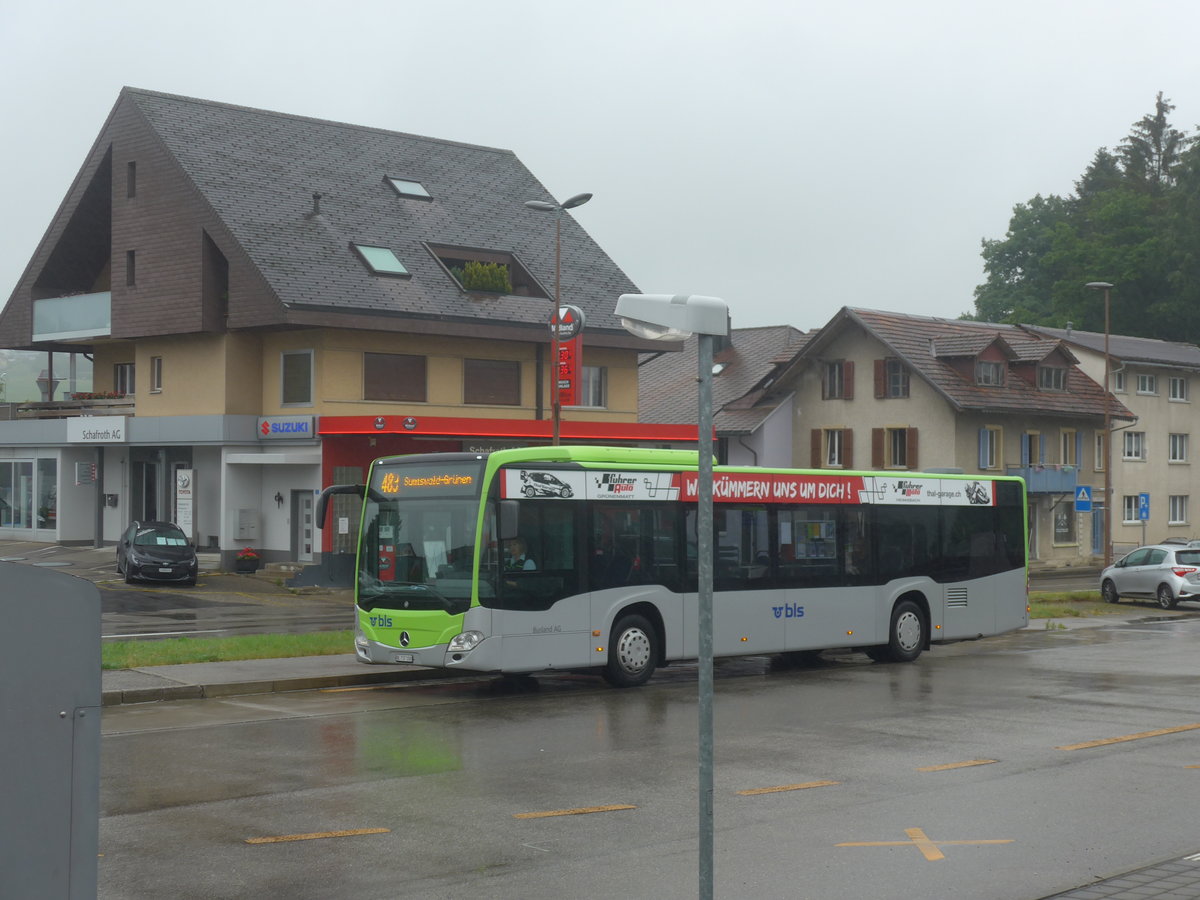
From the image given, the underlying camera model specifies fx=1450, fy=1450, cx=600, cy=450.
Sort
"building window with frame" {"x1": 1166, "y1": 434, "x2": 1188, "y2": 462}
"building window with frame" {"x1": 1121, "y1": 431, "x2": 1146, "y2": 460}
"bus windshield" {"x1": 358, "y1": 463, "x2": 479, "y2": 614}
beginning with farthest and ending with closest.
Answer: "building window with frame" {"x1": 1166, "y1": 434, "x2": 1188, "y2": 462}
"building window with frame" {"x1": 1121, "y1": 431, "x2": 1146, "y2": 460}
"bus windshield" {"x1": 358, "y1": 463, "x2": 479, "y2": 614}

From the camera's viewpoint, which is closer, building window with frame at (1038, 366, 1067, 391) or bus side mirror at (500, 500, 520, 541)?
bus side mirror at (500, 500, 520, 541)

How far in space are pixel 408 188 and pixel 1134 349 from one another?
37510 mm

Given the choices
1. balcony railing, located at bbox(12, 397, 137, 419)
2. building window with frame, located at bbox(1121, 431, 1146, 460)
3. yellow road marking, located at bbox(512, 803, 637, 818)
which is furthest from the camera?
building window with frame, located at bbox(1121, 431, 1146, 460)

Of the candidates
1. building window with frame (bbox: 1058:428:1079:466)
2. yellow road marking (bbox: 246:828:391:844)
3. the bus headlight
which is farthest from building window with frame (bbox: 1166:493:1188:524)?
yellow road marking (bbox: 246:828:391:844)

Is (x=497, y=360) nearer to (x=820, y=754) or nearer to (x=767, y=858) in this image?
(x=820, y=754)

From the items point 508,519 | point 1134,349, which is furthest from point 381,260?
point 1134,349

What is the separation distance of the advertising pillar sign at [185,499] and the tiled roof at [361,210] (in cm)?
720

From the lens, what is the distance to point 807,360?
60.8 metres

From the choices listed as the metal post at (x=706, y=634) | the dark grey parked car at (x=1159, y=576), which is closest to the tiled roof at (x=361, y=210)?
the dark grey parked car at (x=1159, y=576)

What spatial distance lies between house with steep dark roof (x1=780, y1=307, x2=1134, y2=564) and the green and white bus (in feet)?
110

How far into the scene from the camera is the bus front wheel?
2189 cm

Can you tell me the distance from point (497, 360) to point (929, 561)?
2423 cm

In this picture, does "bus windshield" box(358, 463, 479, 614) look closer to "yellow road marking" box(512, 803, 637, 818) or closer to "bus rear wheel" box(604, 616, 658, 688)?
"bus rear wheel" box(604, 616, 658, 688)

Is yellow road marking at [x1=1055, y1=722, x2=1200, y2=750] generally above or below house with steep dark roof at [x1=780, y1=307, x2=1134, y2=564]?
below
